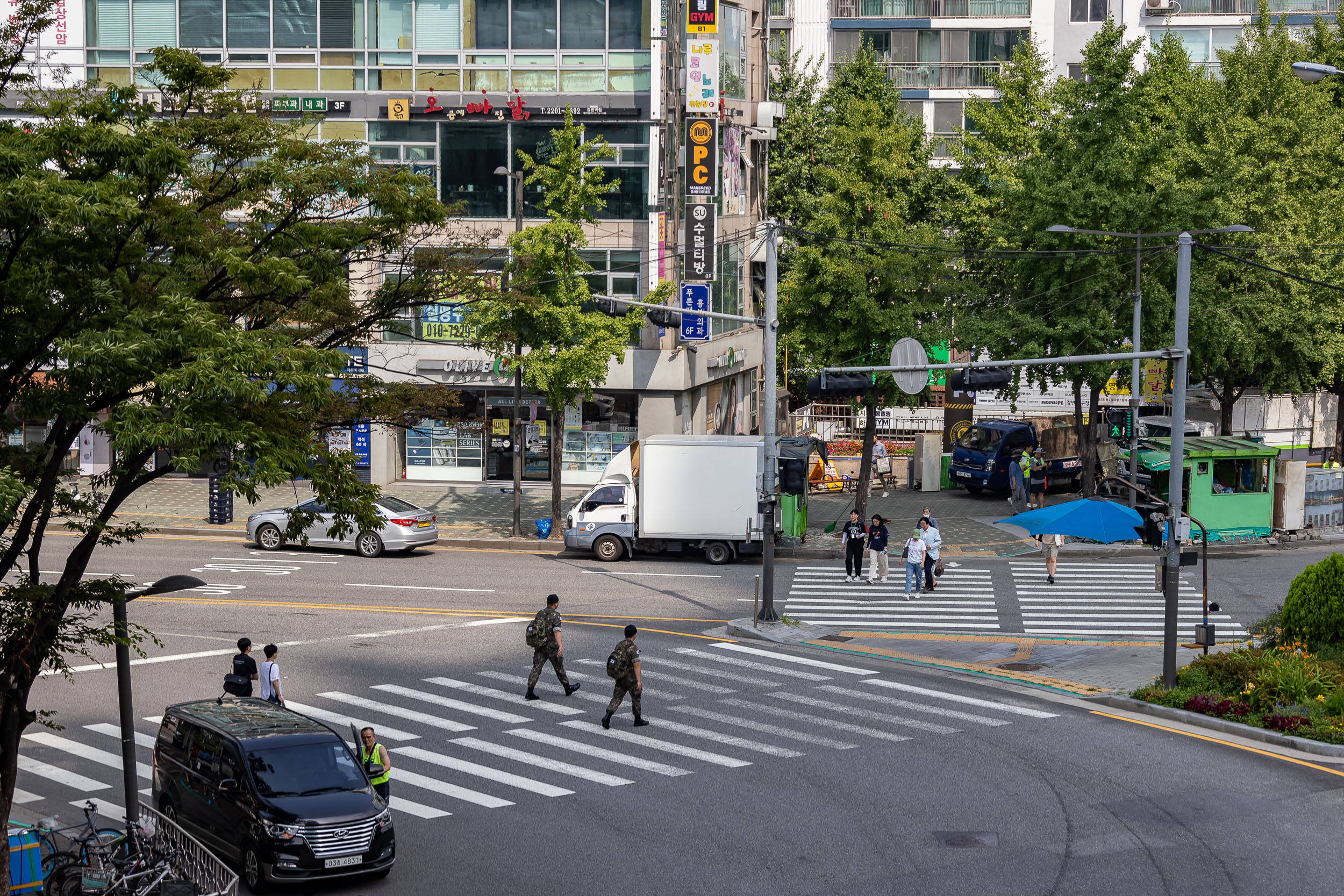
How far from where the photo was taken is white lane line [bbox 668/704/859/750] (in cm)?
1934

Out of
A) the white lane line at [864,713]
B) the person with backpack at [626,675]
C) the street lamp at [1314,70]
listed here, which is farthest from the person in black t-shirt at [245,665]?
the street lamp at [1314,70]

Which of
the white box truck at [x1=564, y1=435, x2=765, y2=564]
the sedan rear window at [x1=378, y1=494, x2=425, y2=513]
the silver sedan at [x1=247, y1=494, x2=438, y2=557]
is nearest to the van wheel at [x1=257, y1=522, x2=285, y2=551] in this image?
the silver sedan at [x1=247, y1=494, x2=438, y2=557]

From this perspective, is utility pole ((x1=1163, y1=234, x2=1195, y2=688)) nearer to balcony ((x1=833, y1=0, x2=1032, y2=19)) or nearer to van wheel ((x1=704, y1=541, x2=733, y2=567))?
van wheel ((x1=704, y1=541, x2=733, y2=567))

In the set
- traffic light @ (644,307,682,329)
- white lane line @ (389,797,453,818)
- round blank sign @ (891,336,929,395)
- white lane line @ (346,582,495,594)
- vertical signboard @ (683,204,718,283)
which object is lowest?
white lane line @ (389,797,453,818)

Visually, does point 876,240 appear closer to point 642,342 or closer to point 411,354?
point 642,342

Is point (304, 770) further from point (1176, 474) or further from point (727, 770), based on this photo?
point (1176, 474)

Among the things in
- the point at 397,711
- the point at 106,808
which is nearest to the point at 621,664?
the point at 397,711

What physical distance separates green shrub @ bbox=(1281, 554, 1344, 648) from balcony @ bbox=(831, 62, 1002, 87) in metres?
49.6

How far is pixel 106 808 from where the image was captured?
56.4ft

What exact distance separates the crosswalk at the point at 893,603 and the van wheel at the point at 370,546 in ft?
35.5

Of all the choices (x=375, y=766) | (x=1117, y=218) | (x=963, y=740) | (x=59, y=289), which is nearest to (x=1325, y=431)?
(x=1117, y=218)

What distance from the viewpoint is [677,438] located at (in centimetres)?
3466

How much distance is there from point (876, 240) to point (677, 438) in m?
8.80

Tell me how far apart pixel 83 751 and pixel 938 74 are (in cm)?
5882
